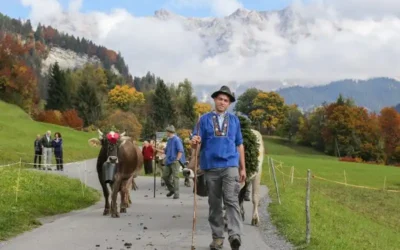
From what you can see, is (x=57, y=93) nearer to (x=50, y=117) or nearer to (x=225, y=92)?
(x=50, y=117)

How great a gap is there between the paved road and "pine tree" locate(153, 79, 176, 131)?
305ft

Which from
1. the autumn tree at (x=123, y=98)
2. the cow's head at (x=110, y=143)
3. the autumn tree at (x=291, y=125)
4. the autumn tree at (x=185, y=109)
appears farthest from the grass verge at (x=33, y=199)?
the autumn tree at (x=123, y=98)

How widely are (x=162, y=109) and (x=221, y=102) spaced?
332 feet

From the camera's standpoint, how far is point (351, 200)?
25.8 metres

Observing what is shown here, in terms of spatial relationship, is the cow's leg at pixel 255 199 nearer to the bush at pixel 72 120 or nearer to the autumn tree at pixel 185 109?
the bush at pixel 72 120

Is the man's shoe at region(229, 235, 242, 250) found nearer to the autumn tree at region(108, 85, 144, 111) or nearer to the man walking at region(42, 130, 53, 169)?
the man walking at region(42, 130, 53, 169)

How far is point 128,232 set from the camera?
34.9 ft

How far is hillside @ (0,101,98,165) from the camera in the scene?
3599 cm

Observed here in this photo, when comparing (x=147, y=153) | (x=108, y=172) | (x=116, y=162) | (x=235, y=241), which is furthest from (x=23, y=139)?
(x=235, y=241)

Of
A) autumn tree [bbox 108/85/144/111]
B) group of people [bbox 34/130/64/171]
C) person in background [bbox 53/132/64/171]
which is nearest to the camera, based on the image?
group of people [bbox 34/130/64/171]

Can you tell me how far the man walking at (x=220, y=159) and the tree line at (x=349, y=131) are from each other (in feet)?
249

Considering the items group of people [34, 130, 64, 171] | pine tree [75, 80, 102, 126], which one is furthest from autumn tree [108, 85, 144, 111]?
group of people [34, 130, 64, 171]

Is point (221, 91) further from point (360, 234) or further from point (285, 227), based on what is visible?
point (360, 234)

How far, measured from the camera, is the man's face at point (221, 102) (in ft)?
28.8
